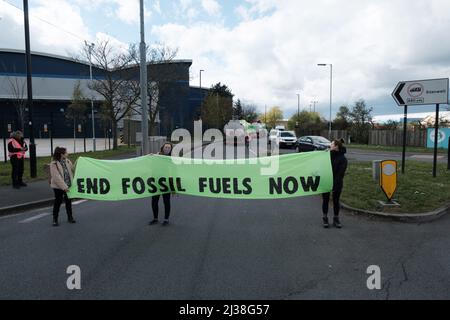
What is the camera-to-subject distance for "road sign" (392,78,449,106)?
455 inches

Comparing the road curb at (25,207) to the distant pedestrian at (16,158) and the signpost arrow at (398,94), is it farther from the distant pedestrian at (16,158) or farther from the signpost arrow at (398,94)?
the signpost arrow at (398,94)

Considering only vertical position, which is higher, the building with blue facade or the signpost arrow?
the building with blue facade

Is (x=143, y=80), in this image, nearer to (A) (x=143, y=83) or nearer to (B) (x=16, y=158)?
(A) (x=143, y=83)

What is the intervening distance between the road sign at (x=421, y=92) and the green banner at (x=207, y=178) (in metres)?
6.72

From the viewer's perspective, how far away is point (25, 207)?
28.6 feet

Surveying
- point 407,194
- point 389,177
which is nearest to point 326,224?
point 389,177

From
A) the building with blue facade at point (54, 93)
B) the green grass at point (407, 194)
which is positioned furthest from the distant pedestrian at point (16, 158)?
the building with blue facade at point (54, 93)

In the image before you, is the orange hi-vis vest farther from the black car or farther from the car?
the car

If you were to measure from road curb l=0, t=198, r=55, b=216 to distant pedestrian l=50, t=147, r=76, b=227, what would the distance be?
6.68ft

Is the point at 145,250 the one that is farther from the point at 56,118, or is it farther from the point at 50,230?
the point at 56,118

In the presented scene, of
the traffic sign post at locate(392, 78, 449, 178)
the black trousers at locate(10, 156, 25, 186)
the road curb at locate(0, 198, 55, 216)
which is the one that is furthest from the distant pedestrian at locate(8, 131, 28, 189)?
the traffic sign post at locate(392, 78, 449, 178)

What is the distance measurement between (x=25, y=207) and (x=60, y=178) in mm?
2504

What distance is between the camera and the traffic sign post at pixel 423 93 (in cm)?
1154

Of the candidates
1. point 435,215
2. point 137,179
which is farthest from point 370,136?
point 137,179
